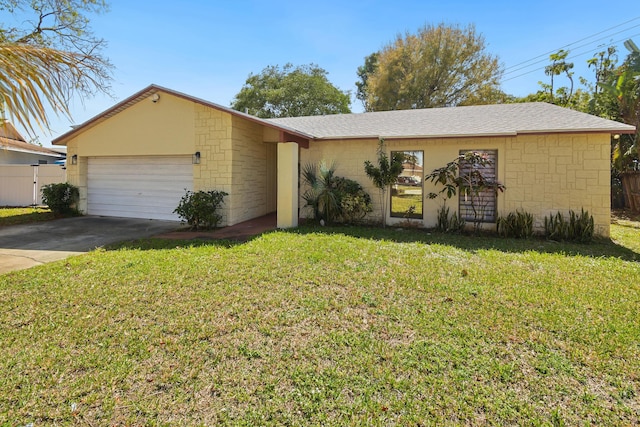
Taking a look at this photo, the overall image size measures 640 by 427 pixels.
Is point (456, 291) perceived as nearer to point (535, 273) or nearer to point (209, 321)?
point (535, 273)

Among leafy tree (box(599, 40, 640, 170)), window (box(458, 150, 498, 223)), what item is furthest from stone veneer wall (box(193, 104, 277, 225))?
leafy tree (box(599, 40, 640, 170))

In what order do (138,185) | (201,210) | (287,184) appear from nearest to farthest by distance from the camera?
(201,210) < (287,184) < (138,185)

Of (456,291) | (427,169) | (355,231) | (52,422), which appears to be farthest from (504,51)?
(52,422)

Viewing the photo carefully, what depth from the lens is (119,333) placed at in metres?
3.74

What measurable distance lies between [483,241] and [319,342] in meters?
6.65

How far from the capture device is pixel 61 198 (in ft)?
40.0

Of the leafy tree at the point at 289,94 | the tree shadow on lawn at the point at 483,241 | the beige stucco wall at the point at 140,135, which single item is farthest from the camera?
the leafy tree at the point at 289,94

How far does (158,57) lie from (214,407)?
12.8 meters

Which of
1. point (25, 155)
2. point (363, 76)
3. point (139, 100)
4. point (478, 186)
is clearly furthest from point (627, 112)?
point (25, 155)

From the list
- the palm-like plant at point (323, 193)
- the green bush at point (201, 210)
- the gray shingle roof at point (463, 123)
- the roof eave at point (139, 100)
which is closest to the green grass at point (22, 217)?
the roof eave at point (139, 100)

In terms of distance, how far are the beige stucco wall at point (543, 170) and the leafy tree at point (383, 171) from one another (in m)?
0.51

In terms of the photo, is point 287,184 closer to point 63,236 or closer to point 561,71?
point 63,236

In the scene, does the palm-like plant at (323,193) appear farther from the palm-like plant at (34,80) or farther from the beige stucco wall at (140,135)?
the palm-like plant at (34,80)

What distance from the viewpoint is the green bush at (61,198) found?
1201 cm
